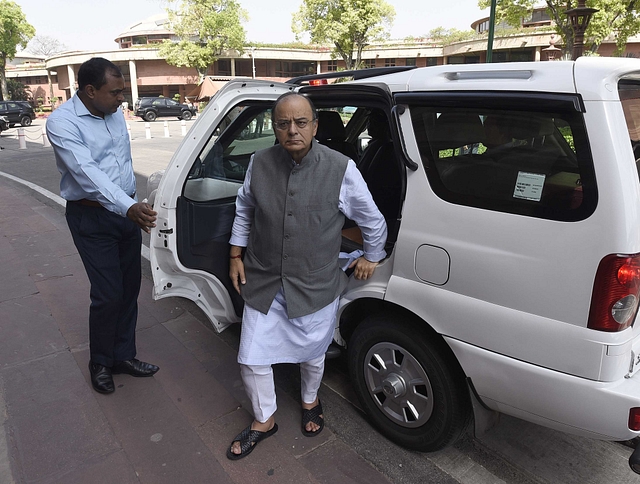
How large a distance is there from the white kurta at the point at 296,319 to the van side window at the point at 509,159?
0.33 metres

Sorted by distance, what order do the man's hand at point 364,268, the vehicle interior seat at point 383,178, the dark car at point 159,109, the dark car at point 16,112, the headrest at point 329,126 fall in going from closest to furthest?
the man's hand at point 364,268 < the vehicle interior seat at point 383,178 < the headrest at point 329,126 < the dark car at point 16,112 < the dark car at point 159,109

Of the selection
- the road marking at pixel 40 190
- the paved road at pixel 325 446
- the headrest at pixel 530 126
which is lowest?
the paved road at pixel 325 446

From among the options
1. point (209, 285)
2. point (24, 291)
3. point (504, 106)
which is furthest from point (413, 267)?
point (24, 291)

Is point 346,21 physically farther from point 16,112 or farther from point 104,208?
point 104,208

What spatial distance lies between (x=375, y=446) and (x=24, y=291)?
3674 mm

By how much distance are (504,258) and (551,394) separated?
1.75 ft

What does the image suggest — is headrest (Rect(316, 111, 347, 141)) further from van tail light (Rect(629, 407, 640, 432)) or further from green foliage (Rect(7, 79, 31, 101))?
green foliage (Rect(7, 79, 31, 101))

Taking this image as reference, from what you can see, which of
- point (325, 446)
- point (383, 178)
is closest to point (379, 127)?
point (383, 178)

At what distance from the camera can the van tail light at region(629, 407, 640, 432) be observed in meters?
1.78

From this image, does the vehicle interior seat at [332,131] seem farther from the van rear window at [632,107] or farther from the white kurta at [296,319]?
the van rear window at [632,107]

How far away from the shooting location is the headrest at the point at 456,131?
7.07 ft

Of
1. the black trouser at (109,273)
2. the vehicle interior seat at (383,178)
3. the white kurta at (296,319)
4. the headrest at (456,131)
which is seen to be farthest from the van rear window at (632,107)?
the black trouser at (109,273)

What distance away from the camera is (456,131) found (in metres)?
2.22

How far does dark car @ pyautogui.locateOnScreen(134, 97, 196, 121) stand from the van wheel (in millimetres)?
35786
